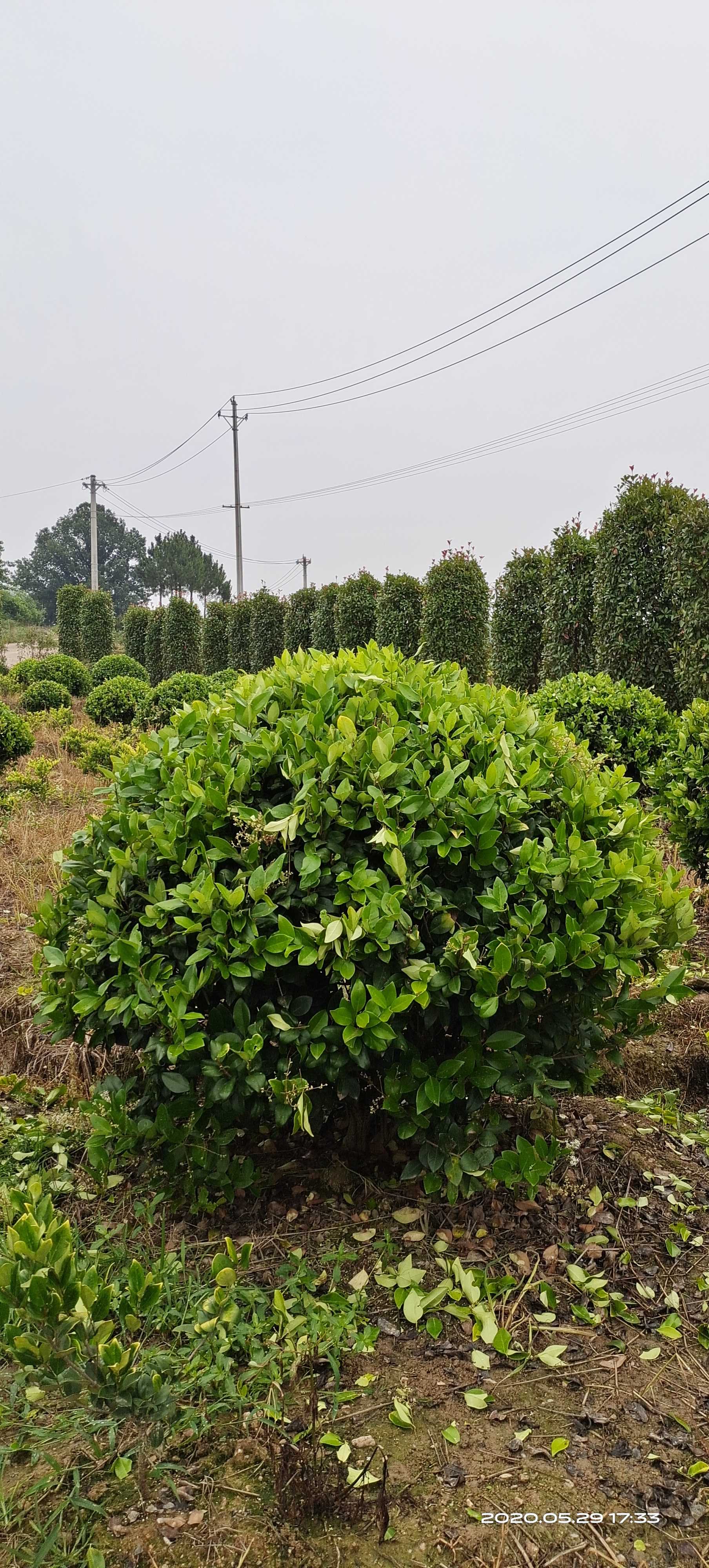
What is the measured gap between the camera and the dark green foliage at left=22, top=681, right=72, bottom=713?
50.1ft

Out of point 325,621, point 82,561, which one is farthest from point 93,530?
point 82,561

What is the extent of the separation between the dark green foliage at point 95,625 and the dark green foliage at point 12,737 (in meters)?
19.8

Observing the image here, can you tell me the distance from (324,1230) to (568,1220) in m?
0.65

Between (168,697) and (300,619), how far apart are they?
22.5ft

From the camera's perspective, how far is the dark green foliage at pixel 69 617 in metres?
29.5

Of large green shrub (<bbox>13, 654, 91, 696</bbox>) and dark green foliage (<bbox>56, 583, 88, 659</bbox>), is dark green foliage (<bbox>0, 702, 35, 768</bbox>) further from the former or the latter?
dark green foliage (<bbox>56, 583, 88, 659</bbox>)

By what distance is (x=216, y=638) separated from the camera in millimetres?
22359

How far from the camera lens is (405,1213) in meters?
2.33

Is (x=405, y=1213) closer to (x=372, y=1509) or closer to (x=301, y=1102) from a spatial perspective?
(x=301, y=1102)

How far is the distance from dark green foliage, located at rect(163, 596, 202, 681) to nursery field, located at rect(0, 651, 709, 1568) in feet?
70.7

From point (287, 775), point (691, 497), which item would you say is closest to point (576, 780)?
point (287, 775)

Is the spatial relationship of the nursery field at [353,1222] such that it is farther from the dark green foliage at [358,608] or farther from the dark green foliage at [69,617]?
the dark green foliage at [69,617]

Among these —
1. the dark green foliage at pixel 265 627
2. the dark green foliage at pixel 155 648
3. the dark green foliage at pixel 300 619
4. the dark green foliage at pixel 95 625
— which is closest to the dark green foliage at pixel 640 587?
the dark green foliage at pixel 300 619

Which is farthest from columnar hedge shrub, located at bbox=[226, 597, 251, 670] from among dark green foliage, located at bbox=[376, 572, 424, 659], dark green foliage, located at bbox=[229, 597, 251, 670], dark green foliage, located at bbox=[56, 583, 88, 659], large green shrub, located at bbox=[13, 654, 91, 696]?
dark green foliage, located at bbox=[56, 583, 88, 659]
